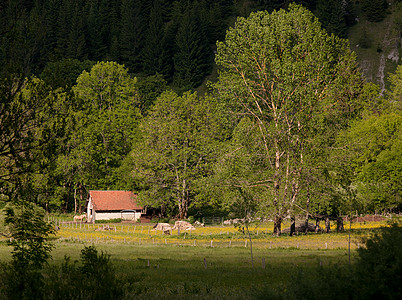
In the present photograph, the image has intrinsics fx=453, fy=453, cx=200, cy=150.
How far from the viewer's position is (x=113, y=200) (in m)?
78.5

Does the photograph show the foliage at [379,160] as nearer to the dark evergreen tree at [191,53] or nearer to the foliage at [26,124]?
the foliage at [26,124]

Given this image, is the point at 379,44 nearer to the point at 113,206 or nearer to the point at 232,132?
the point at 232,132

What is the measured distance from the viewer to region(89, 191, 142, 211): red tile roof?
76.8m

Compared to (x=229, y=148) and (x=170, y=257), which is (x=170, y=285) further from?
(x=229, y=148)

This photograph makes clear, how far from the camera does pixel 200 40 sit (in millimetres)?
176625

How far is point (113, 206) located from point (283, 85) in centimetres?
4200

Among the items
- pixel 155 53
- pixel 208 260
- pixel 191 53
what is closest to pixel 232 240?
A: pixel 208 260

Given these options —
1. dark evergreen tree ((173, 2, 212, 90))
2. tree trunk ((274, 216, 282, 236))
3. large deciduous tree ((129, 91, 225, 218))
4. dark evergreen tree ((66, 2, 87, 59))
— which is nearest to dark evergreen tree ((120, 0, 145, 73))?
dark evergreen tree ((173, 2, 212, 90))

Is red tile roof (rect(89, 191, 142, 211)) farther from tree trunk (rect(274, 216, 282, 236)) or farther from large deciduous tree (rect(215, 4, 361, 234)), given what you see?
large deciduous tree (rect(215, 4, 361, 234))

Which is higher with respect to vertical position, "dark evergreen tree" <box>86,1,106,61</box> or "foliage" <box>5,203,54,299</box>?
"dark evergreen tree" <box>86,1,106,61</box>

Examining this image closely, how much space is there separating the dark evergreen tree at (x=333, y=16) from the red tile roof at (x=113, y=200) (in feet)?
388

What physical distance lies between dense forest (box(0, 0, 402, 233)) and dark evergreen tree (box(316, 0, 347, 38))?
65.3 meters

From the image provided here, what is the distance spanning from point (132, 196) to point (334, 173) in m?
44.1

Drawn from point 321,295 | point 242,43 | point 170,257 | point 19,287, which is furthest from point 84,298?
point 242,43
